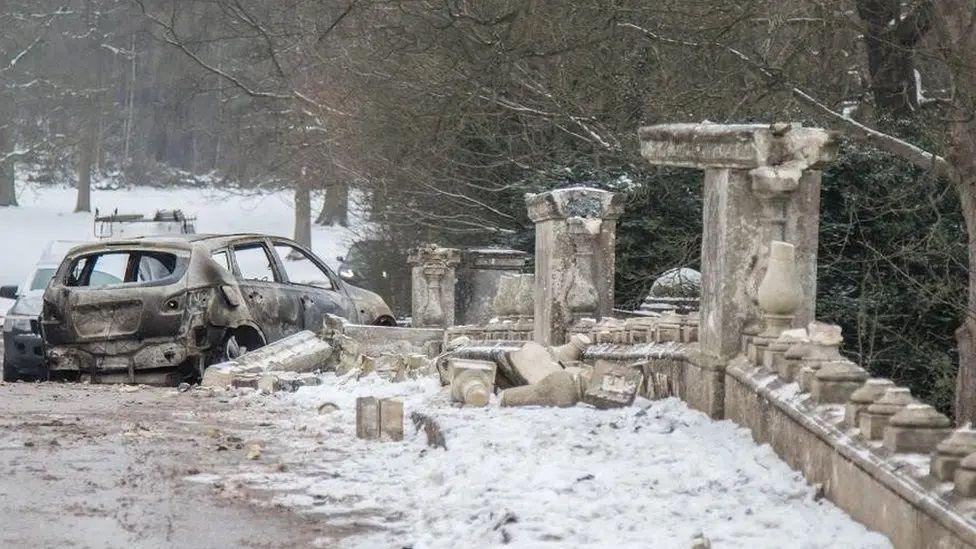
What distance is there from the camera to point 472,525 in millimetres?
6457

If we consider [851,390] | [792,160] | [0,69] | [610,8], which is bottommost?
[851,390]

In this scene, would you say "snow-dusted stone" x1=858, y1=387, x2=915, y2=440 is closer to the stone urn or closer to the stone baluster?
the stone baluster

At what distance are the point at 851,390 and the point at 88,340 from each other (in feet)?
32.9

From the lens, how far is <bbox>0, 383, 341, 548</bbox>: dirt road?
6.54 metres

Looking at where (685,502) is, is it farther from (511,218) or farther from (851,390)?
(511,218)

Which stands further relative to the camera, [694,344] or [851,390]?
[694,344]

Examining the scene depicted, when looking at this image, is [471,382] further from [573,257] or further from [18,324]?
[18,324]

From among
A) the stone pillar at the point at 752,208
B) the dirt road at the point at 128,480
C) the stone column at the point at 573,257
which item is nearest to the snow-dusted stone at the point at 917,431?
the dirt road at the point at 128,480

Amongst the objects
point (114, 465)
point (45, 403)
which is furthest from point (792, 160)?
point (45, 403)

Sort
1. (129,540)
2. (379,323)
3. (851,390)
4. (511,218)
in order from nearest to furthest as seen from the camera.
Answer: (129,540) → (851,390) → (379,323) → (511,218)

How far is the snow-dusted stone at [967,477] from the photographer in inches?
190

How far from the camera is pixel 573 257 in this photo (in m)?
13.7

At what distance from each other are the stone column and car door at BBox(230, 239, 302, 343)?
332cm

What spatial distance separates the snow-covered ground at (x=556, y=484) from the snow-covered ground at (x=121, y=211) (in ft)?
110
